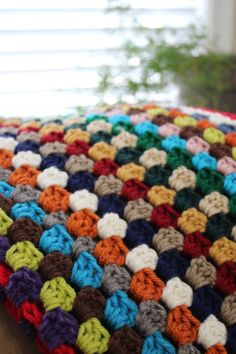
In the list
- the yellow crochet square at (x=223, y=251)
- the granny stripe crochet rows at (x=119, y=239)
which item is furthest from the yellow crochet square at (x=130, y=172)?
the yellow crochet square at (x=223, y=251)

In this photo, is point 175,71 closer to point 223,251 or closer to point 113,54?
point 113,54

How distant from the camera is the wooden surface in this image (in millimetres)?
523

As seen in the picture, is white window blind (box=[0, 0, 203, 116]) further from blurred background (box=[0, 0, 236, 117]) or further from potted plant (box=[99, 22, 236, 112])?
potted plant (box=[99, 22, 236, 112])

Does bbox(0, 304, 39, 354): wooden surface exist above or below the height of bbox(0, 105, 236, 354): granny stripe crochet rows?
below

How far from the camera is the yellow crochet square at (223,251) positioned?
580mm

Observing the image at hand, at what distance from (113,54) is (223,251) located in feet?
4.55

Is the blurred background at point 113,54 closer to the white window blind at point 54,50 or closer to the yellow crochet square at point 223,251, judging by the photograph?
the white window blind at point 54,50

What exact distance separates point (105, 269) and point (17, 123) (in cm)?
32

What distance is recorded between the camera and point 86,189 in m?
0.63

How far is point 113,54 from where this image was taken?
187 cm

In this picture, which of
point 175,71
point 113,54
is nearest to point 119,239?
point 175,71

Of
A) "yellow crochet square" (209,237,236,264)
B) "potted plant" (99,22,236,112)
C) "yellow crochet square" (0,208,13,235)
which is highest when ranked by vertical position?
"yellow crochet square" (0,208,13,235)

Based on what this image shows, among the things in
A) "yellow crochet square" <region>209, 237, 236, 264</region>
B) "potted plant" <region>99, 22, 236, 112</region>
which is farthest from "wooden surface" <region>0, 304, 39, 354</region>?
"potted plant" <region>99, 22, 236, 112</region>

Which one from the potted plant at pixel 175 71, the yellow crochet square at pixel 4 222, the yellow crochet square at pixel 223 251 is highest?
the yellow crochet square at pixel 4 222
